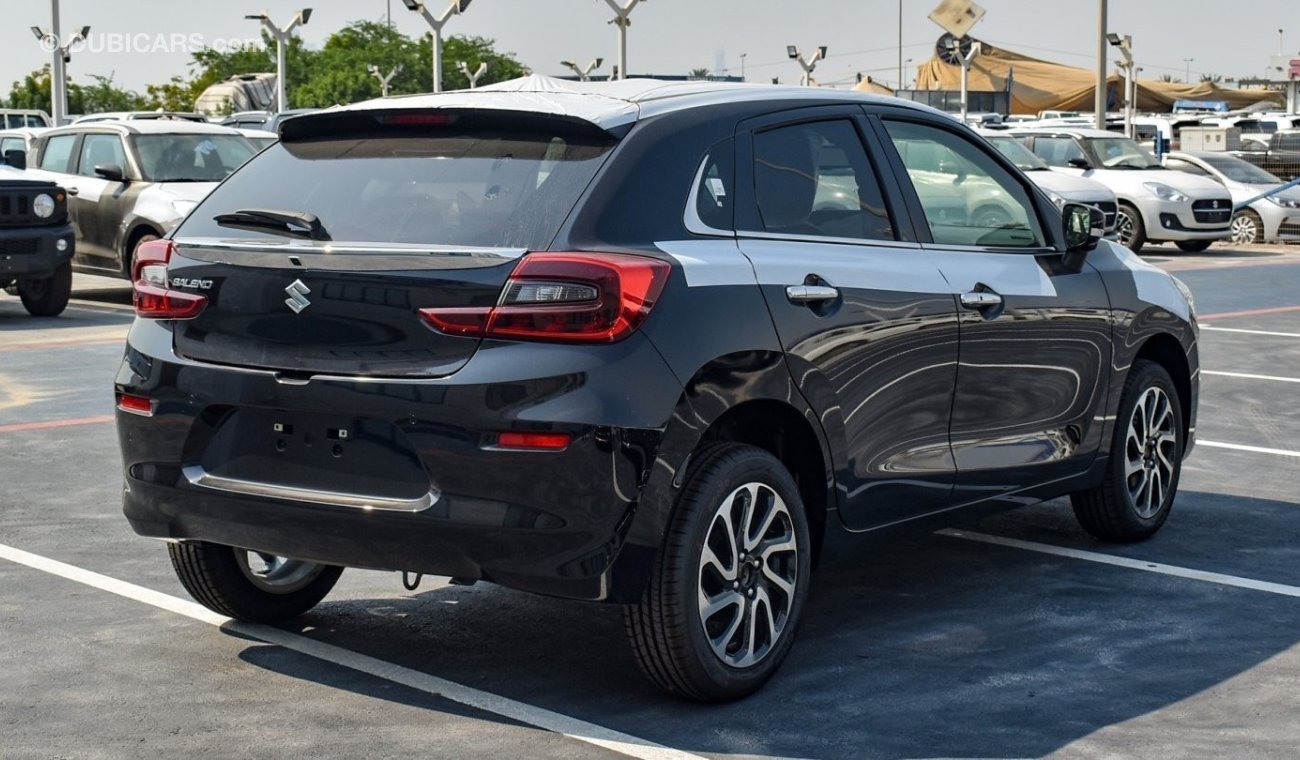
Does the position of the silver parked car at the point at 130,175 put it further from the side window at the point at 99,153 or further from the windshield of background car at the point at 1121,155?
the windshield of background car at the point at 1121,155

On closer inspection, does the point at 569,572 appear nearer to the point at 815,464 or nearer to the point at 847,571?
the point at 815,464

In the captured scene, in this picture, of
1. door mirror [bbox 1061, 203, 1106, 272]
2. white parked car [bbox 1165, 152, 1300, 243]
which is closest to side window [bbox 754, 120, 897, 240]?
door mirror [bbox 1061, 203, 1106, 272]

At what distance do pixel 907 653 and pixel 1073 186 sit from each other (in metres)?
19.9

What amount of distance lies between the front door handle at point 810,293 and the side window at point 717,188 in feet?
0.81

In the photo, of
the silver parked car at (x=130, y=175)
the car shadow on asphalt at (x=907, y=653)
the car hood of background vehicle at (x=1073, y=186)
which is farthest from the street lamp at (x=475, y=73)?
the car shadow on asphalt at (x=907, y=653)

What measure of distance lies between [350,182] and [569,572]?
4.07ft

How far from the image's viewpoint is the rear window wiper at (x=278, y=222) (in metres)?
4.98

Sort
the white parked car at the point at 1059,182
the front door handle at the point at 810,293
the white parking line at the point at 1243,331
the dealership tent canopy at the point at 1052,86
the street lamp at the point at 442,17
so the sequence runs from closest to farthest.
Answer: the front door handle at the point at 810,293
the white parking line at the point at 1243,331
the white parked car at the point at 1059,182
the street lamp at the point at 442,17
the dealership tent canopy at the point at 1052,86

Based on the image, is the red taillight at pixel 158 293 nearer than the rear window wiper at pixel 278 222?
No

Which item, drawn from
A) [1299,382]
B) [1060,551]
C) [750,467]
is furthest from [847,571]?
[1299,382]

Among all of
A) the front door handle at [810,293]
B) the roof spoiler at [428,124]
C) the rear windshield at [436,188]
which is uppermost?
the roof spoiler at [428,124]

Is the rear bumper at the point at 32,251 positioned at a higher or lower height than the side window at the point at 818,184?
lower

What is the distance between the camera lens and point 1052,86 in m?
104

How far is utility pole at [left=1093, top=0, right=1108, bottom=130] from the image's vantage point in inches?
1463
